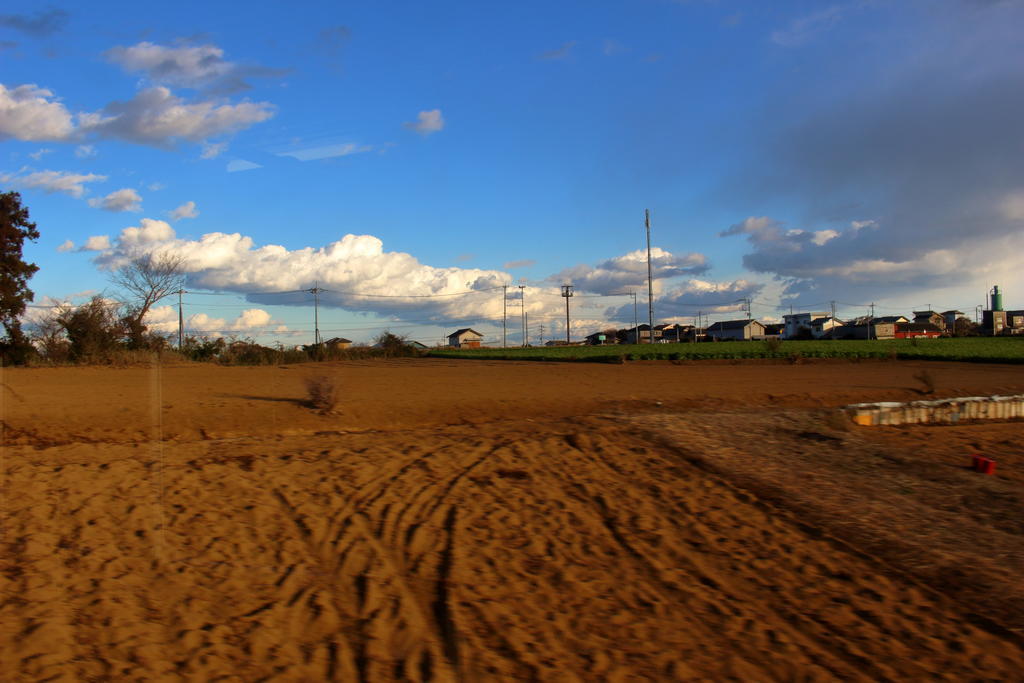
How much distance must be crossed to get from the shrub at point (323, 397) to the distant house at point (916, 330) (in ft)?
320

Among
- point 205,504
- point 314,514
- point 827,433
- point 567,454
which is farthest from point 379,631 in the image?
point 827,433

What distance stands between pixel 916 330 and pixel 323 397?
107691 millimetres

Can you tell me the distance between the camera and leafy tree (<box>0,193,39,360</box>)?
3362 cm

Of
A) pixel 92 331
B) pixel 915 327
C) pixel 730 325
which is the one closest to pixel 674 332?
pixel 730 325

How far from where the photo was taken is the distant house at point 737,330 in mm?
118250

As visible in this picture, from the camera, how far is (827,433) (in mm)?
10523

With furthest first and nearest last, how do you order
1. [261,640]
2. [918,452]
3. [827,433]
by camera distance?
[827,433] → [918,452] → [261,640]

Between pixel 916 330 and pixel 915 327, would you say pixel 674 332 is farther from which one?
pixel 916 330

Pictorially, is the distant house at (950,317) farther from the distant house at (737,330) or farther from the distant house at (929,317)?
the distant house at (737,330)


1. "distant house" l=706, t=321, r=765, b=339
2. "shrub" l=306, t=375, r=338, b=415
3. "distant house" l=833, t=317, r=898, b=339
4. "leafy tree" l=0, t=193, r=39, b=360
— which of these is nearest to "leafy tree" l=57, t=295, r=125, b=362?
"leafy tree" l=0, t=193, r=39, b=360

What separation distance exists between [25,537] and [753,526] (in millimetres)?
7009

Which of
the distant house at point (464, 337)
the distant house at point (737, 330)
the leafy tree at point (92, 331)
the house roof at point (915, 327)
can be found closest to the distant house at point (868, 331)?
the house roof at point (915, 327)

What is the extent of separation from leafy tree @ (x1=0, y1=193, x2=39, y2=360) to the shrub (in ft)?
93.3

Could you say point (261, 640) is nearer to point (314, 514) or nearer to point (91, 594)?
point (91, 594)
